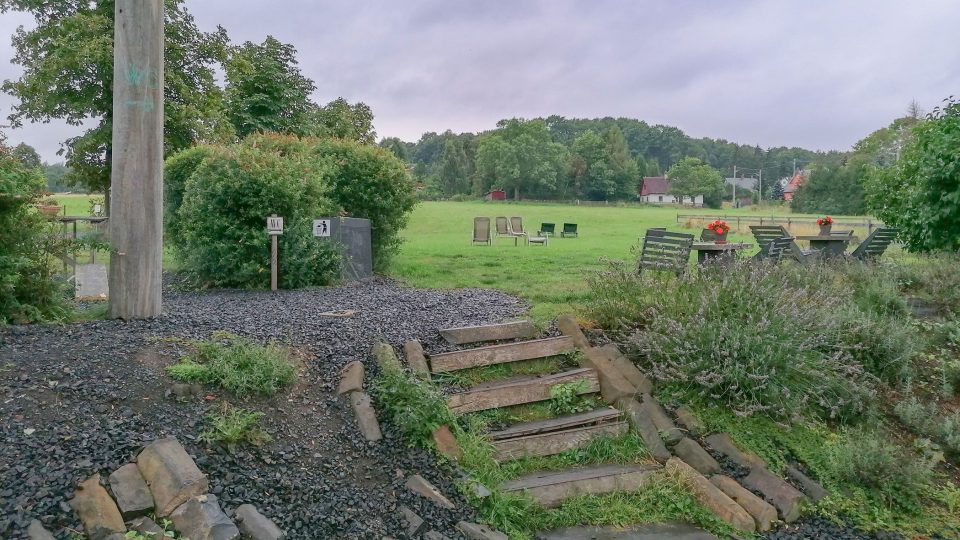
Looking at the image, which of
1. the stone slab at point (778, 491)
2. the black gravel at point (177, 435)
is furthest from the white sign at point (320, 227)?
the stone slab at point (778, 491)

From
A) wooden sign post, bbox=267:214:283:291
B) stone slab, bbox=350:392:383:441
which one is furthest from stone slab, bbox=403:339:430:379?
wooden sign post, bbox=267:214:283:291

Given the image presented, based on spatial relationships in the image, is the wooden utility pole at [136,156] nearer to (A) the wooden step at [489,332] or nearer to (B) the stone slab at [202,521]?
(A) the wooden step at [489,332]

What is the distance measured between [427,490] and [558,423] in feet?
4.31

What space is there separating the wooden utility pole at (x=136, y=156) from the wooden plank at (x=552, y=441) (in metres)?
3.04

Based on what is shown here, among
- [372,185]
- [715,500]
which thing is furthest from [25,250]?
[372,185]

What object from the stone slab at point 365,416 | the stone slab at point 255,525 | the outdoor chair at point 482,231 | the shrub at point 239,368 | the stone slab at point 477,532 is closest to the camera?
the stone slab at point 255,525

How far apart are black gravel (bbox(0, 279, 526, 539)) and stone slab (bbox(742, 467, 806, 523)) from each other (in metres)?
1.93

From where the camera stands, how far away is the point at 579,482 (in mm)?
4094

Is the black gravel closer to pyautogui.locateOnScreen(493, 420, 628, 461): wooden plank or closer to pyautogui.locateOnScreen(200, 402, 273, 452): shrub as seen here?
pyautogui.locateOnScreen(200, 402, 273, 452): shrub

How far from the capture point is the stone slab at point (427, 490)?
355 centimetres

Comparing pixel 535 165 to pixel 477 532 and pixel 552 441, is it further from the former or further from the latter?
pixel 477 532

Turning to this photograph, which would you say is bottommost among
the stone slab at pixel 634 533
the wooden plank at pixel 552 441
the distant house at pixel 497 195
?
the stone slab at pixel 634 533

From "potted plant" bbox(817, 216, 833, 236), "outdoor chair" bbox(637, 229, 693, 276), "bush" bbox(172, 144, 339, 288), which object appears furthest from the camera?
"potted plant" bbox(817, 216, 833, 236)

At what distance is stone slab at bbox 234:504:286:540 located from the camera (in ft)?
9.36
